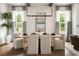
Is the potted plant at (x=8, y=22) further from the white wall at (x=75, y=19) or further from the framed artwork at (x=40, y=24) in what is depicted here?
the white wall at (x=75, y=19)

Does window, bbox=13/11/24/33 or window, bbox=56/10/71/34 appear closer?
window, bbox=13/11/24/33

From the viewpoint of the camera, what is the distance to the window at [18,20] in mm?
4348

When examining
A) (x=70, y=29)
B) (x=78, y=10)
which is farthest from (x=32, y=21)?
(x=78, y=10)

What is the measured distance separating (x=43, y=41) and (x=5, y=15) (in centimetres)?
168

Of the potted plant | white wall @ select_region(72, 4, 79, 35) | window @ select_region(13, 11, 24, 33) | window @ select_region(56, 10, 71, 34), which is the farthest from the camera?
white wall @ select_region(72, 4, 79, 35)

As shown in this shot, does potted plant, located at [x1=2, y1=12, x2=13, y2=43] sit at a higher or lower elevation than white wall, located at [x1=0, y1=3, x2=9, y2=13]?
lower

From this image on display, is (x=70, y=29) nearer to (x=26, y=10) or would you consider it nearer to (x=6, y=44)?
(x=26, y=10)

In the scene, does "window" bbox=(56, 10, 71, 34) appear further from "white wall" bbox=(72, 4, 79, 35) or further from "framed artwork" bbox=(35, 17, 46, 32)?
"framed artwork" bbox=(35, 17, 46, 32)

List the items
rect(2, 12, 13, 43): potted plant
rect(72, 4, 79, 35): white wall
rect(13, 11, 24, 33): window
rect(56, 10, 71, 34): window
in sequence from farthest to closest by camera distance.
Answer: rect(72, 4, 79, 35): white wall
rect(56, 10, 71, 34): window
rect(2, 12, 13, 43): potted plant
rect(13, 11, 24, 33): window

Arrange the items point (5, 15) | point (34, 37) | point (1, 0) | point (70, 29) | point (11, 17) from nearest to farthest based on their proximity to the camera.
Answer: point (1, 0) < point (34, 37) < point (11, 17) < point (5, 15) < point (70, 29)

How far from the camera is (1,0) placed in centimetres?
97

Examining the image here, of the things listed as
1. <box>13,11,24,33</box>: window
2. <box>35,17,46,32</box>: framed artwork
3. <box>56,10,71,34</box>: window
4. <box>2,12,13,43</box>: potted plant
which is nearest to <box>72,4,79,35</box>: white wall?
<box>56,10,71,34</box>: window

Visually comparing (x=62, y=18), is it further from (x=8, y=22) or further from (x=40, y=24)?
(x=8, y=22)

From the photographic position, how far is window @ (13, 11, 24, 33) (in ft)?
14.3
